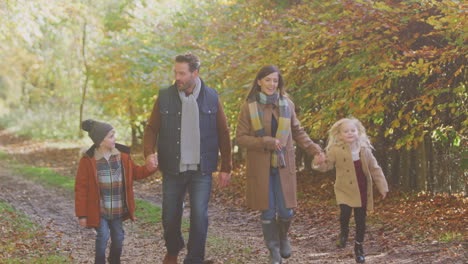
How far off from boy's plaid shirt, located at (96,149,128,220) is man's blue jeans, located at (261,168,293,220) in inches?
54.3

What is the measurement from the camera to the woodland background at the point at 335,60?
28.9 ft

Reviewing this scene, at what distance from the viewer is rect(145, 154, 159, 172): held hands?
5.50 meters

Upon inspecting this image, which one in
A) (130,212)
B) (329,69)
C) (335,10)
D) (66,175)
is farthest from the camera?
(66,175)

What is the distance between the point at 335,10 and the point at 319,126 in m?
2.07

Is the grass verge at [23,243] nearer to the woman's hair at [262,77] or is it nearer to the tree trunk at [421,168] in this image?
the woman's hair at [262,77]

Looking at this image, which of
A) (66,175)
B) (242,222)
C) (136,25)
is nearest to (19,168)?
(66,175)

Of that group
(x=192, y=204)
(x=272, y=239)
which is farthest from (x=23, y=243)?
(x=272, y=239)

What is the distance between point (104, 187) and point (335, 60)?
20.8 ft

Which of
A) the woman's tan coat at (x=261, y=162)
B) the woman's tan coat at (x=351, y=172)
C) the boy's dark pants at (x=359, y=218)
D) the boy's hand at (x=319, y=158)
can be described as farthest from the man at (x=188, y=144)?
the boy's dark pants at (x=359, y=218)

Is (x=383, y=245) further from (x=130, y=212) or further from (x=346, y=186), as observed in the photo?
(x=130, y=212)

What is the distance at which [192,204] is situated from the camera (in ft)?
19.0

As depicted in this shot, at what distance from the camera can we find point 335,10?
10.1m

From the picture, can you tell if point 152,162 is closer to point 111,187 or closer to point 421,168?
point 111,187

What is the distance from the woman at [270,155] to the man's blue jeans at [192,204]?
0.46 metres
